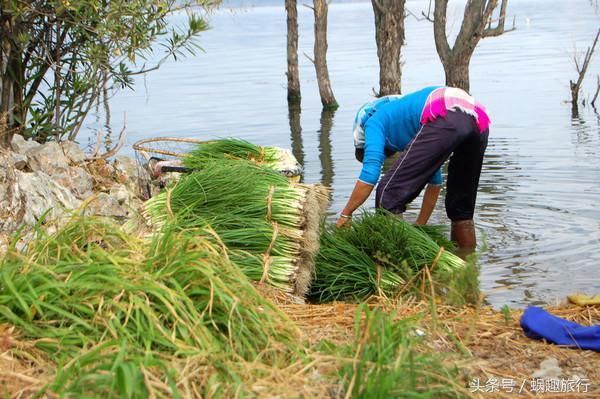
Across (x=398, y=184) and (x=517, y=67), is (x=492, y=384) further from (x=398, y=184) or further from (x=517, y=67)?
(x=517, y=67)

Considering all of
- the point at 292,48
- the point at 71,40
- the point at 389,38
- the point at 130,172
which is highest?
the point at 71,40

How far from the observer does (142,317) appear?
3.29 meters

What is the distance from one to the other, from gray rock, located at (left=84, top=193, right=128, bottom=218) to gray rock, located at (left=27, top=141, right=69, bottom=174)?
0.77 meters

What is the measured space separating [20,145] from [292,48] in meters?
11.0

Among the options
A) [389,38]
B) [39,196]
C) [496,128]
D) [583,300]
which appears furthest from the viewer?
[496,128]

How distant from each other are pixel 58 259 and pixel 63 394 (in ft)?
3.67

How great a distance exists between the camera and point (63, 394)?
108 inches

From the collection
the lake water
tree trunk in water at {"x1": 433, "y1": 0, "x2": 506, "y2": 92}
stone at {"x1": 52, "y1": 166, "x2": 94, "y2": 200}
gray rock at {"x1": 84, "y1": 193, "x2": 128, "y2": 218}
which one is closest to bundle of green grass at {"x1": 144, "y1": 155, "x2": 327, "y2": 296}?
gray rock at {"x1": 84, "y1": 193, "x2": 128, "y2": 218}

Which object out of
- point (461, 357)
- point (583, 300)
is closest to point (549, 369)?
point (461, 357)

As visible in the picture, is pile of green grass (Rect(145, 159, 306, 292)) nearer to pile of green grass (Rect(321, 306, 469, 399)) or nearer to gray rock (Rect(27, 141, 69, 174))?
pile of green grass (Rect(321, 306, 469, 399))

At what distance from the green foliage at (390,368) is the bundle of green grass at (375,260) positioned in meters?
2.04

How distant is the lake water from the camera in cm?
704

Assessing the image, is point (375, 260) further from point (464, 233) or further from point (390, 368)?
point (390, 368)

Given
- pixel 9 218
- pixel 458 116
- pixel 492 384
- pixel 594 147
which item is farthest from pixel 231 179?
pixel 594 147
